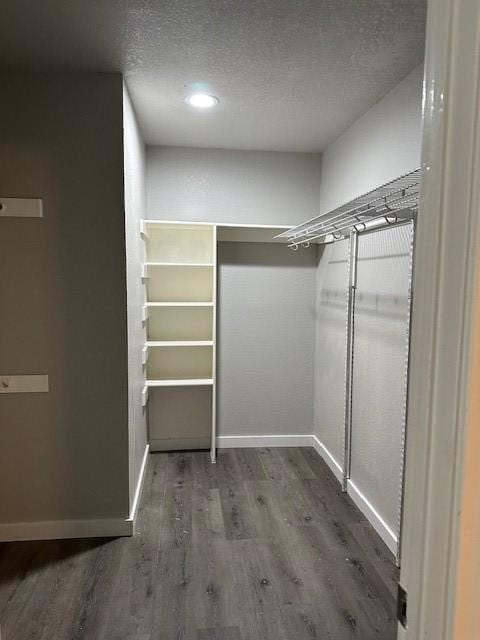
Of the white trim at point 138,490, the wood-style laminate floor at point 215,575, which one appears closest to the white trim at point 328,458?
the wood-style laminate floor at point 215,575

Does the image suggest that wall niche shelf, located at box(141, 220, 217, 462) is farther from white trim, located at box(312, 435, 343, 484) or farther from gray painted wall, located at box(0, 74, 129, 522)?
gray painted wall, located at box(0, 74, 129, 522)

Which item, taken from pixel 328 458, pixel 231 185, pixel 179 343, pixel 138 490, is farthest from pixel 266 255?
pixel 138 490

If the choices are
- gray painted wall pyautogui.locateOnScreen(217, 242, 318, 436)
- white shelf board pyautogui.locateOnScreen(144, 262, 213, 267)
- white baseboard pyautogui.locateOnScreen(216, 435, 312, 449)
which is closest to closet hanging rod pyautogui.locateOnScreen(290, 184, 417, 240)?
gray painted wall pyautogui.locateOnScreen(217, 242, 318, 436)

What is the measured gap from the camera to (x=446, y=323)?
1.88ft

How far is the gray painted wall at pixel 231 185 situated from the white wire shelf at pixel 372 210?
0.38 m

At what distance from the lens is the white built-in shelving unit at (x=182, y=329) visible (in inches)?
142

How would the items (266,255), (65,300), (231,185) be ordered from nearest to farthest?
(65,300), (231,185), (266,255)

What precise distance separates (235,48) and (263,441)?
292 cm

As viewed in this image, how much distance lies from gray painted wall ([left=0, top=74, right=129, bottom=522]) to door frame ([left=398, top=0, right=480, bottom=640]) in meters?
2.01

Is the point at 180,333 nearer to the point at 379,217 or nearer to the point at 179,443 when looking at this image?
the point at 179,443

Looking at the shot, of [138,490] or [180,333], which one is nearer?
[138,490]

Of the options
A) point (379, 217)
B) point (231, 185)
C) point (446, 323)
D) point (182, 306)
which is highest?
→ point (231, 185)

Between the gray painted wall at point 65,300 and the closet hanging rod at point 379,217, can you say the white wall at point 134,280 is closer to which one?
the gray painted wall at point 65,300

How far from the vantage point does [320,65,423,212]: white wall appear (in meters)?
2.20
